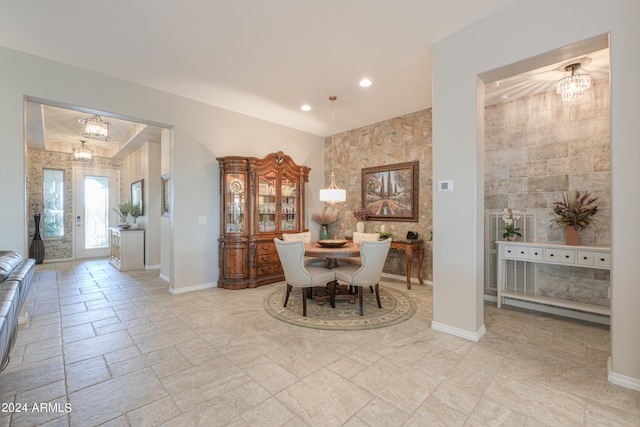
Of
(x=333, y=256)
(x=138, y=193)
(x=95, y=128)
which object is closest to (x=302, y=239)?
(x=333, y=256)

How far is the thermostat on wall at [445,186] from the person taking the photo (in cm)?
274

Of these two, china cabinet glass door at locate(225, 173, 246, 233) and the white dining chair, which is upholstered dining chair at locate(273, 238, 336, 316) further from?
china cabinet glass door at locate(225, 173, 246, 233)

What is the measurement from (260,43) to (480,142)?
2.50 metres

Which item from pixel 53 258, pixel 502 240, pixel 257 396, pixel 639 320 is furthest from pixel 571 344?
pixel 53 258

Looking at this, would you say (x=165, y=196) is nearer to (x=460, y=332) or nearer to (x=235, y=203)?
(x=235, y=203)

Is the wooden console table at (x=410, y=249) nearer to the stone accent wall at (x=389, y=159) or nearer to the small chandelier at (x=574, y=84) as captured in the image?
the stone accent wall at (x=389, y=159)

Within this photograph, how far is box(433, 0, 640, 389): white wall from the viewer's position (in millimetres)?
1915

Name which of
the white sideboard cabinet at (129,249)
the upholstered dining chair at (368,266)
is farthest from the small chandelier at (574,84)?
the white sideboard cabinet at (129,249)

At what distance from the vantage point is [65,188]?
7254 mm

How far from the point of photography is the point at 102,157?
771cm

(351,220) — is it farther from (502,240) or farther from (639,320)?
(639,320)

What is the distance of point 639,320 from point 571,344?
0.87 metres

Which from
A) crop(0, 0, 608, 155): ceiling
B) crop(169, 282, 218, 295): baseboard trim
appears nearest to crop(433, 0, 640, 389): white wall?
crop(0, 0, 608, 155): ceiling

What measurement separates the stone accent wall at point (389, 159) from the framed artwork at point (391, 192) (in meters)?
0.10
